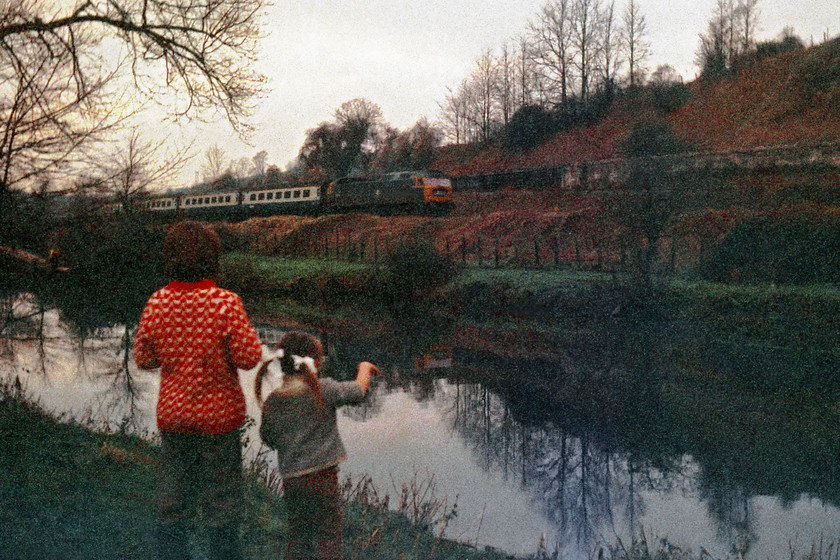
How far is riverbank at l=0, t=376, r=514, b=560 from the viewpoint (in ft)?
13.2

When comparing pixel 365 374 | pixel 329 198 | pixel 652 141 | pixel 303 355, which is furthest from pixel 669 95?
pixel 303 355

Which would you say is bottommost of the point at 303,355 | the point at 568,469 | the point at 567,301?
the point at 568,469

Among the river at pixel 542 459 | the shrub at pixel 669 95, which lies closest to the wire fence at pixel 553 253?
the river at pixel 542 459

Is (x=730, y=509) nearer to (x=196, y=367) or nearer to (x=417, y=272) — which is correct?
(x=196, y=367)

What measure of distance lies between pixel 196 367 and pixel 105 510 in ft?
6.58

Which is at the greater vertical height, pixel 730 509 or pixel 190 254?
pixel 190 254

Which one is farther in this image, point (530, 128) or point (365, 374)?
point (530, 128)

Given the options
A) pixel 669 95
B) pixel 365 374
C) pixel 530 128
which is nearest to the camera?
pixel 365 374

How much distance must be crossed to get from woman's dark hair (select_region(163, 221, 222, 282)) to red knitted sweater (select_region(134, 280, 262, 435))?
0.05 meters

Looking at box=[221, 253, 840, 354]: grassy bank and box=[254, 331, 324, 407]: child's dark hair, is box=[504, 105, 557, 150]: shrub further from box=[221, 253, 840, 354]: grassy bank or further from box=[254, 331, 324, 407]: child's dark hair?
box=[254, 331, 324, 407]: child's dark hair

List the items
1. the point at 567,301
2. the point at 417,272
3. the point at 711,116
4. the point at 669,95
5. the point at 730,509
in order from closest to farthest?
the point at 730,509 → the point at 567,301 → the point at 417,272 → the point at 711,116 → the point at 669,95

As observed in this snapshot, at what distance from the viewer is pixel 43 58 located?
8203 millimetres

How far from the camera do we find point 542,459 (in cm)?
901

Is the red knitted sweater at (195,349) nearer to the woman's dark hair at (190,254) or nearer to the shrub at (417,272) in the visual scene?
the woman's dark hair at (190,254)
